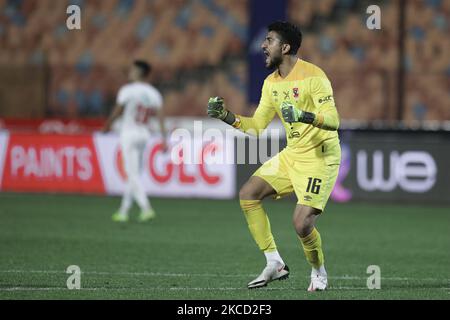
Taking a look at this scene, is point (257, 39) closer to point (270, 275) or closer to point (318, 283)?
point (270, 275)

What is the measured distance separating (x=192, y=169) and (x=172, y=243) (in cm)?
675

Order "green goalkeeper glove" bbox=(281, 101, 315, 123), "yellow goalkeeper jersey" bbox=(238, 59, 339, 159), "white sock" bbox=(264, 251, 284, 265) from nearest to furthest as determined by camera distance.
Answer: "green goalkeeper glove" bbox=(281, 101, 315, 123) → "yellow goalkeeper jersey" bbox=(238, 59, 339, 159) → "white sock" bbox=(264, 251, 284, 265)

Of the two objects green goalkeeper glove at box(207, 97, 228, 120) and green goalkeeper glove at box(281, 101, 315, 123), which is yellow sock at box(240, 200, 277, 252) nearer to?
green goalkeeper glove at box(207, 97, 228, 120)

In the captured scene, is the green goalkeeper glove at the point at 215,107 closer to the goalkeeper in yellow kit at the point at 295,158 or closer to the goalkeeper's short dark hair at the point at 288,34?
the goalkeeper in yellow kit at the point at 295,158

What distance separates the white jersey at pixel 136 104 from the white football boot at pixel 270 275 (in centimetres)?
713

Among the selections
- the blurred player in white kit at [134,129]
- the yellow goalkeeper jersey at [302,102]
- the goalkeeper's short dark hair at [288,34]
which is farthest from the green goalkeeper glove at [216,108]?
the blurred player in white kit at [134,129]

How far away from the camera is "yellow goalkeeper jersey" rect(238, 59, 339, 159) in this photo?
28.5 feet

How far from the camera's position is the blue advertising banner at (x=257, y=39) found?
23156 millimetres

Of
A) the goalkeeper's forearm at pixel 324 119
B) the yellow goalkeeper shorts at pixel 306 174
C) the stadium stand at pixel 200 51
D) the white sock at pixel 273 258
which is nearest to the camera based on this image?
the goalkeeper's forearm at pixel 324 119

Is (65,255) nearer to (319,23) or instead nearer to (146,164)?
(146,164)

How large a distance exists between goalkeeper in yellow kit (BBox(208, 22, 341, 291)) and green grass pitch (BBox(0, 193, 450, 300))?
1.29 feet

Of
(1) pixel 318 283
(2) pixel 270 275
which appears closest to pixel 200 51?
(2) pixel 270 275

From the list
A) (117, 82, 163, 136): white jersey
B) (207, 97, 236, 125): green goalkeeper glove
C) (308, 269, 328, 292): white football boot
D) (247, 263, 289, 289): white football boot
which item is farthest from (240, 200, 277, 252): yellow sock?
(117, 82, 163, 136): white jersey
